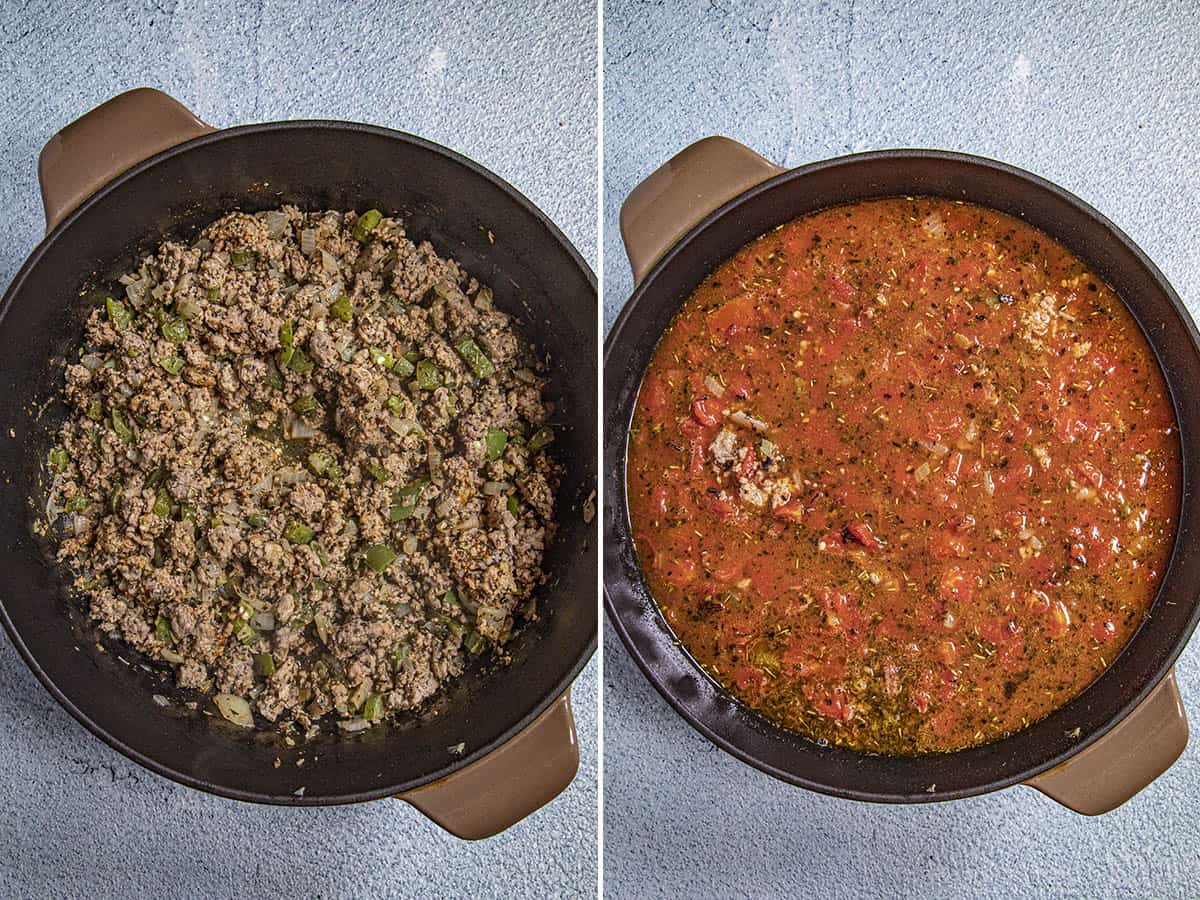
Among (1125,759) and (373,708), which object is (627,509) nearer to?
(373,708)

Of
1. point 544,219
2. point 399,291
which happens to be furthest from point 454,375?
point 544,219

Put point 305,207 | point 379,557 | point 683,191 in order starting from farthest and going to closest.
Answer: point 305,207 → point 379,557 → point 683,191

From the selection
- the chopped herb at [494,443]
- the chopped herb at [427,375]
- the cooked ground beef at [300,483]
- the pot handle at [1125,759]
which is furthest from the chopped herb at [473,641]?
the pot handle at [1125,759]

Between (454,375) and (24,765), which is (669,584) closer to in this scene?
(454,375)

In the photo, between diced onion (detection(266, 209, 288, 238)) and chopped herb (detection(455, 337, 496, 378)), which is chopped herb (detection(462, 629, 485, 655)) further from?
diced onion (detection(266, 209, 288, 238))

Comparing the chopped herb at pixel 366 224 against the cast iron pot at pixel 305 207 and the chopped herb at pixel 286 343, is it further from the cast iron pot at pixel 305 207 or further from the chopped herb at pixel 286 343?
the chopped herb at pixel 286 343

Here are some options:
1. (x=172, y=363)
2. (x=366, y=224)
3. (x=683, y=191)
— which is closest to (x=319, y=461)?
(x=172, y=363)

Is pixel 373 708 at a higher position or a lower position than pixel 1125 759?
lower

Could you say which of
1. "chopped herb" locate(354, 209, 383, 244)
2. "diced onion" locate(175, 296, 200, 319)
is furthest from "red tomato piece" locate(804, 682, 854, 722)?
"diced onion" locate(175, 296, 200, 319)
